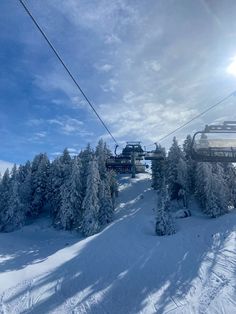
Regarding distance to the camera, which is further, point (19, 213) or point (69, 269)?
point (19, 213)

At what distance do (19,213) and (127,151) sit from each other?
25130 mm

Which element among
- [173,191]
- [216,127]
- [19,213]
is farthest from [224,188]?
[19,213]

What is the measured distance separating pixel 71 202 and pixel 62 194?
2.40 m

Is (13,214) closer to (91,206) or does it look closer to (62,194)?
(62,194)

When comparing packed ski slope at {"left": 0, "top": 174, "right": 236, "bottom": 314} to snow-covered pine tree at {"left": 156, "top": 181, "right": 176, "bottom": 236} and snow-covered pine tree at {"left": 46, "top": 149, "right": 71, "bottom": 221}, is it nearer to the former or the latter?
snow-covered pine tree at {"left": 156, "top": 181, "right": 176, "bottom": 236}

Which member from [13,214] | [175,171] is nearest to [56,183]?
[13,214]

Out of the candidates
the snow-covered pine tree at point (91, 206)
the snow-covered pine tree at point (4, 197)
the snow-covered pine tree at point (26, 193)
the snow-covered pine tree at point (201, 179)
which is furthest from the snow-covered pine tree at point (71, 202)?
the snow-covered pine tree at point (201, 179)

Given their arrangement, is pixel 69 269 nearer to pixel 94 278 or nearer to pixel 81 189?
pixel 94 278

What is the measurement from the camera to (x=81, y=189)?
4319 centimetres

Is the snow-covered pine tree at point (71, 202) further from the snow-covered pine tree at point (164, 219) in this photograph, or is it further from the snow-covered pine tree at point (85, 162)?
the snow-covered pine tree at point (164, 219)

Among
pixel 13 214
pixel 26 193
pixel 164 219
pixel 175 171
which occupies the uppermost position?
pixel 175 171

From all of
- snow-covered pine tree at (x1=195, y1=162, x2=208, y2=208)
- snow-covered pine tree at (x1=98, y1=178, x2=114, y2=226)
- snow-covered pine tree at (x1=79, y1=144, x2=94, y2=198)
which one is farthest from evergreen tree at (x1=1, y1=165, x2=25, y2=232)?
snow-covered pine tree at (x1=195, y1=162, x2=208, y2=208)

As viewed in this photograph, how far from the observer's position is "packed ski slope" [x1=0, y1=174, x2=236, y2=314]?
15.0 meters

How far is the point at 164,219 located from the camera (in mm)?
32469
